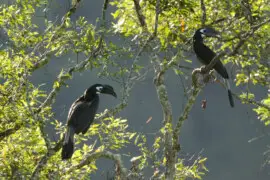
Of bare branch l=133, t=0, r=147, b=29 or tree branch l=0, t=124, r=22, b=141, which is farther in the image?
bare branch l=133, t=0, r=147, b=29

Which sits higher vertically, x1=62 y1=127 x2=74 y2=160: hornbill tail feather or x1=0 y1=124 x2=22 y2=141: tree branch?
x1=0 y1=124 x2=22 y2=141: tree branch

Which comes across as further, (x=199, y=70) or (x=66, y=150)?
(x=199, y=70)

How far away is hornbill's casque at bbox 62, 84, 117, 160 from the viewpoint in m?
7.19

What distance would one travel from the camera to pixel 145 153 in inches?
329

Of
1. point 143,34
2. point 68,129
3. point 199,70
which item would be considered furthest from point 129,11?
point 68,129

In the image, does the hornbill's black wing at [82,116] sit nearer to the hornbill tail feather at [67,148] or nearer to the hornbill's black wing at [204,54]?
the hornbill tail feather at [67,148]

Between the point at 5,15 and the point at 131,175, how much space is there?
341 cm

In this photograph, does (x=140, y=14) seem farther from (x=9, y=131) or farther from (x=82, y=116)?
(x=9, y=131)

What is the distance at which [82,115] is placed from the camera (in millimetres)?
7676

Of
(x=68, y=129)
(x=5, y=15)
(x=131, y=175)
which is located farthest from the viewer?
(x=5, y=15)

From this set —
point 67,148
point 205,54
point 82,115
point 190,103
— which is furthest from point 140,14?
point 67,148

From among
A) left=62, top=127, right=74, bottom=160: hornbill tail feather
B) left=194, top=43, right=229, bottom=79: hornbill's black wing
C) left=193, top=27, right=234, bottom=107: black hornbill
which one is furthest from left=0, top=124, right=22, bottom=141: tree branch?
left=194, top=43, right=229, bottom=79: hornbill's black wing

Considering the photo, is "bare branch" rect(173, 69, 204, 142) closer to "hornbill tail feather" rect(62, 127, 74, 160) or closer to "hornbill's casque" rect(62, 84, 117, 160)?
"hornbill's casque" rect(62, 84, 117, 160)

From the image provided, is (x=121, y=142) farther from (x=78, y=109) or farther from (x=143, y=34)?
(x=143, y=34)
